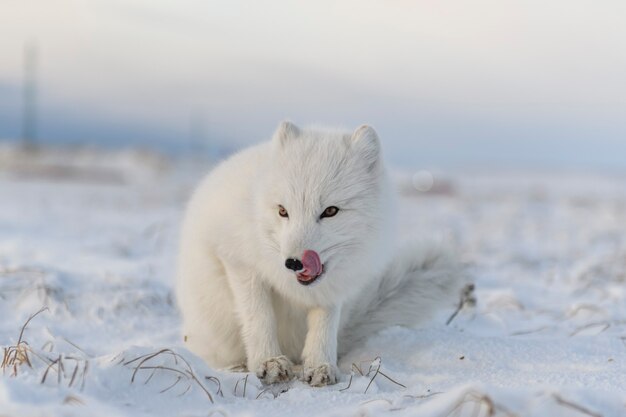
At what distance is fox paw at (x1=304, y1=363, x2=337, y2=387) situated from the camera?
293 cm

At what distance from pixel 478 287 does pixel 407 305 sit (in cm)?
189

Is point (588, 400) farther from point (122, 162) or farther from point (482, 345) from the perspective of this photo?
point (122, 162)

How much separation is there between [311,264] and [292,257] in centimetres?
9

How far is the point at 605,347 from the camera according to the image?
330 cm

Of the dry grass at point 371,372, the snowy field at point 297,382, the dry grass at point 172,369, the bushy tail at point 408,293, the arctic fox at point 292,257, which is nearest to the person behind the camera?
the snowy field at point 297,382

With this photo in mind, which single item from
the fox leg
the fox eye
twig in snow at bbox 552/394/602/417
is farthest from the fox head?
twig in snow at bbox 552/394/602/417

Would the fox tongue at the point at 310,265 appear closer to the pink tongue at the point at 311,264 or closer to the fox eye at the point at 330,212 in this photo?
the pink tongue at the point at 311,264

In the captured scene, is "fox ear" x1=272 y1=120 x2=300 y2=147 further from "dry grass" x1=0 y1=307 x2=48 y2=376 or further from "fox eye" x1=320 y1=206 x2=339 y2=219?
"dry grass" x1=0 y1=307 x2=48 y2=376

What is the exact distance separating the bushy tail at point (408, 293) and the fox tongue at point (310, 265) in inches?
32.0

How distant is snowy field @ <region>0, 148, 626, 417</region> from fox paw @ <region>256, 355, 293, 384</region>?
0.09 metres

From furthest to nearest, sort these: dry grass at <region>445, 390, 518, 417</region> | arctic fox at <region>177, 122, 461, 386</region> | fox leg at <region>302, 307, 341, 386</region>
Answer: fox leg at <region>302, 307, 341, 386</region>
arctic fox at <region>177, 122, 461, 386</region>
dry grass at <region>445, 390, 518, 417</region>

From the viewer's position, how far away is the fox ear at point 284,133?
126 inches

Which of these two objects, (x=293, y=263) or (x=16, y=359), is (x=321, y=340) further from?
(x=16, y=359)

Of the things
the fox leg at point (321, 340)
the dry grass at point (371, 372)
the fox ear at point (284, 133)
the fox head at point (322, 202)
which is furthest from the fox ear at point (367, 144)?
the dry grass at point (371, 372)
